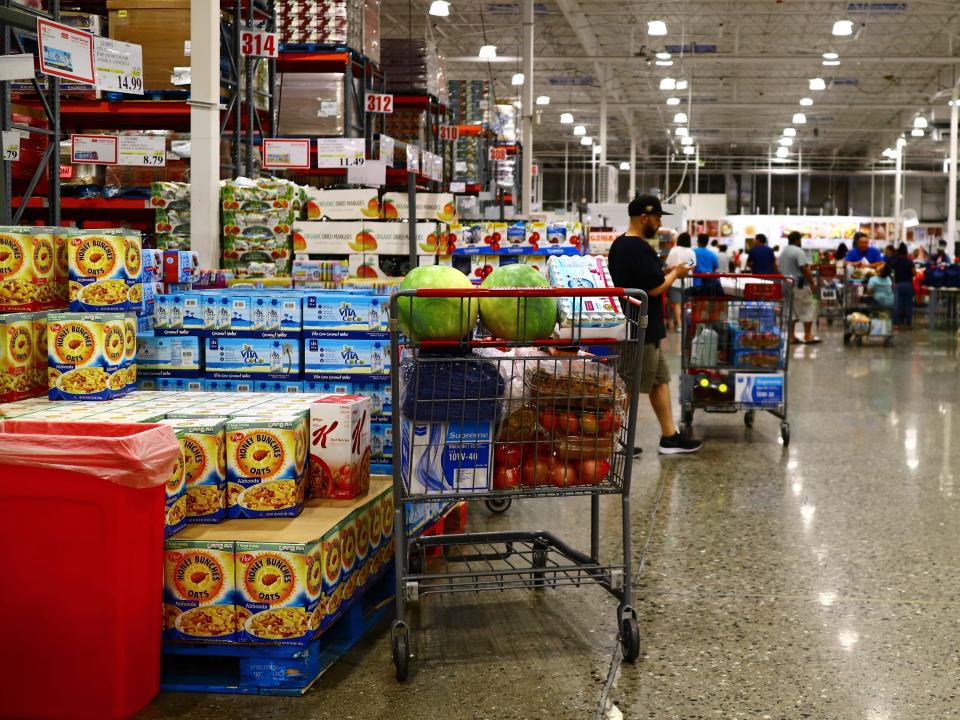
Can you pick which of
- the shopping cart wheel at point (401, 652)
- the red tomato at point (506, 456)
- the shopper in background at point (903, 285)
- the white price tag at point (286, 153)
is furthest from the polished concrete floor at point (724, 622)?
the shopper in background at point (903, 285)

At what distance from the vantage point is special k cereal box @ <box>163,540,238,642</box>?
10.5ft

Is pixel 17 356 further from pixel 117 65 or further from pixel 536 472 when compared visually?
pixel 117 65

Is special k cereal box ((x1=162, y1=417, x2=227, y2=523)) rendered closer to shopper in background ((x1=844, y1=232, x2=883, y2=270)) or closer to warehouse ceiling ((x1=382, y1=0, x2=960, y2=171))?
warehouse ceiling ((x1=382, y1=0, x2=960, y2=171))

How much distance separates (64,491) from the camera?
276 cm

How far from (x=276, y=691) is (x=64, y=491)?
907mm

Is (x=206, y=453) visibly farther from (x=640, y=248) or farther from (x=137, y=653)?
(x=640, y=248)

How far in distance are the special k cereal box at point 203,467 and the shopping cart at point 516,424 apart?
0.57 m

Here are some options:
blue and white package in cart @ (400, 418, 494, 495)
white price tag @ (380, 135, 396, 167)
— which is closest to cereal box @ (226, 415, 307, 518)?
blue and white package in cart @ (400, 418, 494, 495)

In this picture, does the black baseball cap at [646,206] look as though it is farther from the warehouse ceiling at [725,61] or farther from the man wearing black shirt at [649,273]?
the warehouse ceiling at [725,61]

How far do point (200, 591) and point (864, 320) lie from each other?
14.7m

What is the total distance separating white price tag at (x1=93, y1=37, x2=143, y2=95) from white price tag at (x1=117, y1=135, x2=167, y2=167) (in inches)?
50.6

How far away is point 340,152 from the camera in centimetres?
728

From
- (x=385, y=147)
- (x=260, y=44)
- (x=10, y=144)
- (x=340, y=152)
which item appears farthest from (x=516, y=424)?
(x=385, y=147)

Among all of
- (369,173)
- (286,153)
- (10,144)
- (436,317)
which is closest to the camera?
(436,317)
